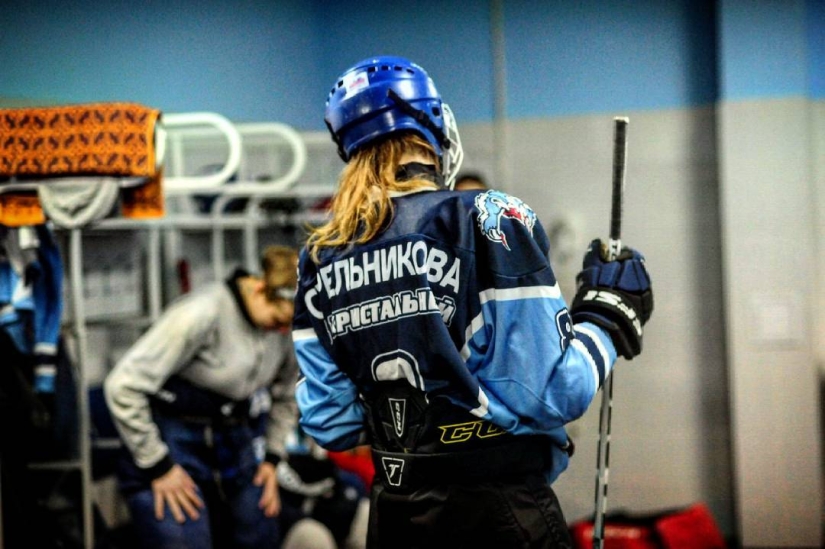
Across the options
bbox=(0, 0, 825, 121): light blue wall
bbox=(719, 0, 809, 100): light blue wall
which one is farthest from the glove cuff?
bbox=(719, 0, 809, 100): light blue wall

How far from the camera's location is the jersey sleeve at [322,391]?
6.09ft

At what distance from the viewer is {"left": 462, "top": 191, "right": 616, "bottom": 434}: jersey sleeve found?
5.25 feet

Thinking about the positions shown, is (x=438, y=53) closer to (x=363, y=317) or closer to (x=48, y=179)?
(x=48, y=179)

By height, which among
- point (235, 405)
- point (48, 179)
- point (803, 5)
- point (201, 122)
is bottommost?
point (235, 405)

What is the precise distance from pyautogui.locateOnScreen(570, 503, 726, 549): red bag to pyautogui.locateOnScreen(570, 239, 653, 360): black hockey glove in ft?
9.27

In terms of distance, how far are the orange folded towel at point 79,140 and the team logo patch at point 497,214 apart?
120 centimetres

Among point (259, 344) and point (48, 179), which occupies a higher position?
point (48, 179)

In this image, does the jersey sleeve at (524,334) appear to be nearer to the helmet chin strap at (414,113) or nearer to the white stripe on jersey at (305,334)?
the helmet chin strap at (414,113)

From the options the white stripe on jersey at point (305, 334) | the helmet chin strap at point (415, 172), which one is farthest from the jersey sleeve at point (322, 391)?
the helmet chin strap at point (415, 172)

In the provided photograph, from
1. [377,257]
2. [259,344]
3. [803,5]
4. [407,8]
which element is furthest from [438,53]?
[377,257]

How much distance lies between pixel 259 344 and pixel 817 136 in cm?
285

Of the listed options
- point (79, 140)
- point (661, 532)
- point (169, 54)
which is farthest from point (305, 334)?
point (661, 532)

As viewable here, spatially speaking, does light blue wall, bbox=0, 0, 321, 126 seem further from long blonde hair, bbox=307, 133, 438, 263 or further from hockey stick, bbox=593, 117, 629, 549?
hockey stick, bbox=593, 117, 629, 549

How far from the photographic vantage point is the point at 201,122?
3.03 metres
